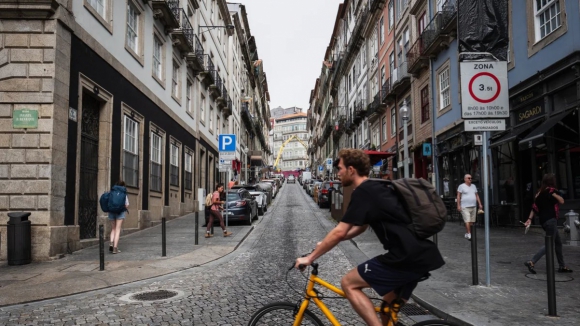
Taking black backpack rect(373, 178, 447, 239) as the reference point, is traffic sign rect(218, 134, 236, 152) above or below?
above

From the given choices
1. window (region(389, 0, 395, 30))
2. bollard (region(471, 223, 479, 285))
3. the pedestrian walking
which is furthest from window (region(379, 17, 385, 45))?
bollard (region(471, 223, 479, 285))

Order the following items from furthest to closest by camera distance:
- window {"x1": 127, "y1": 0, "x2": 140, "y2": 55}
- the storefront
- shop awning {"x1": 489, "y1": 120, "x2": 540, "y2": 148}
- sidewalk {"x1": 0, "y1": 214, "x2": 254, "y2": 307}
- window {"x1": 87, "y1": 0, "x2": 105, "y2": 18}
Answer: window {"x1": 127, "y1": 0, "x2": 140, "y2": 55} → shop awning {"x1": 489, "y1": 120, "x2": 540, "y2": 148} → window {"x1": 87, "y1": 0, "x2": 105, "y2": 18} → the storefront → sidewalk {"x1": 0, "y1": 214, "x2": 254, "y2": 307}

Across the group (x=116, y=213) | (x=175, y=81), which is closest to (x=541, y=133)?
(x=116, y=213)

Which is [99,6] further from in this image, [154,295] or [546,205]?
[546,205]

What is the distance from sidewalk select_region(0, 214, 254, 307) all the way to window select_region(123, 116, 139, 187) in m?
2.36

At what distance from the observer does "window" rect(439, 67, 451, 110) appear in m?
20.3

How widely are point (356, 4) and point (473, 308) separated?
41.2 meters

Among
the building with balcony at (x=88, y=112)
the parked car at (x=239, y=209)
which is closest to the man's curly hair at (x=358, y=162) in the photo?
the building with balcony at (x=88, y=112)

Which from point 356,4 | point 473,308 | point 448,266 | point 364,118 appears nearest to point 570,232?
point 448,266

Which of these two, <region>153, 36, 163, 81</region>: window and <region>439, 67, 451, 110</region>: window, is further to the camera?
<region>439, 67, 451, 110</region>: window

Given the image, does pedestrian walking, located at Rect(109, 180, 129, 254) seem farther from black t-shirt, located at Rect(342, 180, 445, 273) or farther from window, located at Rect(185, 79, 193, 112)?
window, located at Rect(185, 79, 193, 112)

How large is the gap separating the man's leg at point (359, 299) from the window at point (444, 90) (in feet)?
60.1

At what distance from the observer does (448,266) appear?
8.78 meters

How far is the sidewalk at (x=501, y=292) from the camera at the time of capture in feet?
17.4
